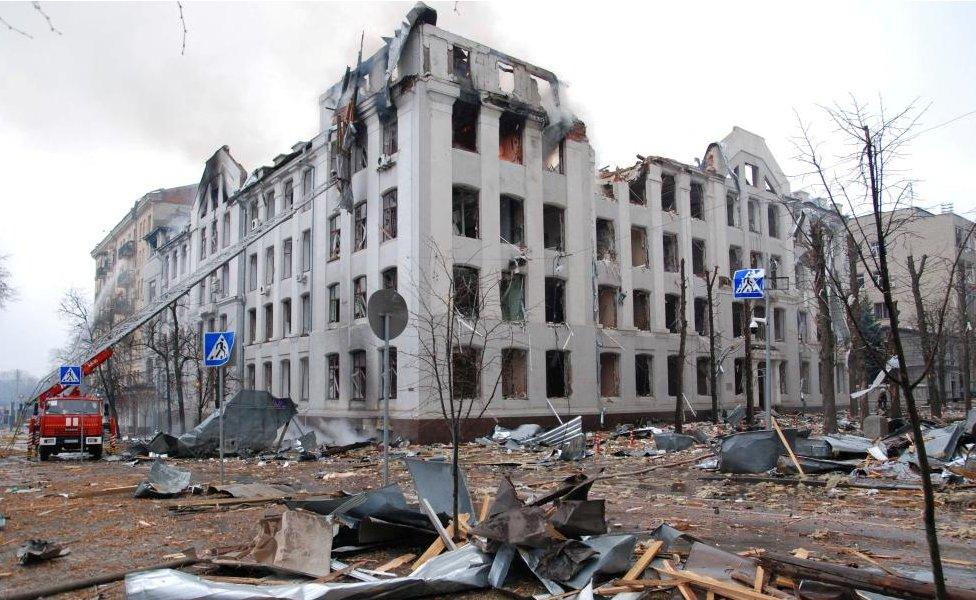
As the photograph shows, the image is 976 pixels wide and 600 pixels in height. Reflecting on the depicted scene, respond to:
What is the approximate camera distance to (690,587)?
5359mm

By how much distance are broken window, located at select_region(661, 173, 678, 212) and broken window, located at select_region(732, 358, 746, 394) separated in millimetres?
9437

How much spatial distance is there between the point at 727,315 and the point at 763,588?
36598 millimetres

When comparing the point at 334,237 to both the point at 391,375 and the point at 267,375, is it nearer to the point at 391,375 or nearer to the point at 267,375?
the point at 391,375

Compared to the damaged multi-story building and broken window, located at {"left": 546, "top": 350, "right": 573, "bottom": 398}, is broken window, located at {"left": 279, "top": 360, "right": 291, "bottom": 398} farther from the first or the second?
broken window, located at {"left": 546, "top": 350, "right": 573, "bottom": 398}

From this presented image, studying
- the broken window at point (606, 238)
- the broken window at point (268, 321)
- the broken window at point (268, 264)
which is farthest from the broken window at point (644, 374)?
the broken window at point (268, 264)

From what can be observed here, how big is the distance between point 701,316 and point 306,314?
20713 mm

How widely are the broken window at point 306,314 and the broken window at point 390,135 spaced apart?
28.8 ft

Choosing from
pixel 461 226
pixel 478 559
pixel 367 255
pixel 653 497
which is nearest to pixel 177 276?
pixel 367 255

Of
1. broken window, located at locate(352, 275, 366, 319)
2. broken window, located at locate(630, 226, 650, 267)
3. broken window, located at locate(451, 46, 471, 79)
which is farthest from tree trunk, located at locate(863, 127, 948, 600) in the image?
broken window, located at locate(630, 226, 650, 267)

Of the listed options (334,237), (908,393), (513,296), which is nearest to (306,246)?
(334,237)

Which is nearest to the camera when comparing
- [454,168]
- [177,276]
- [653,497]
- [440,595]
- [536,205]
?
[440,595]

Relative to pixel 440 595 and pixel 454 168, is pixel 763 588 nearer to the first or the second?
pixel 440 595

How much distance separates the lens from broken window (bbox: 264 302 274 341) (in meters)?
37.8

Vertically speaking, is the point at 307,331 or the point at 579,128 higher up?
the point at 579,128
